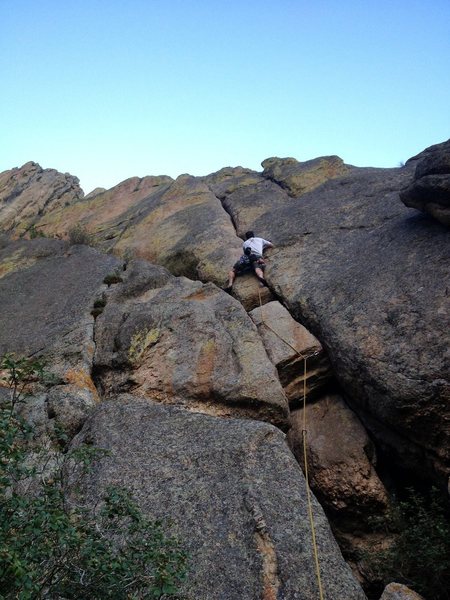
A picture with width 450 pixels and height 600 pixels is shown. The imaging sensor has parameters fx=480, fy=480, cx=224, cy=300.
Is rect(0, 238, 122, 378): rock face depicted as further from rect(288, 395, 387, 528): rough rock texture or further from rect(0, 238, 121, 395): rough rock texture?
rect(288, 395, 387, 528): rough rock texture

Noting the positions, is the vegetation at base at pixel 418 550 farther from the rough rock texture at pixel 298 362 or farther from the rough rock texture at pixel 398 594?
the rough rock texture at pixel 298 362

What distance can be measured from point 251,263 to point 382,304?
426cm

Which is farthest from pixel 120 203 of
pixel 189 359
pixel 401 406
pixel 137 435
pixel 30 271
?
pixel 401 406

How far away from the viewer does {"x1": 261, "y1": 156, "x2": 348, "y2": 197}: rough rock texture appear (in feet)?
59.9

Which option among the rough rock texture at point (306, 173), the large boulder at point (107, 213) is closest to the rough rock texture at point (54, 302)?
the large boulder at point (107, 213)

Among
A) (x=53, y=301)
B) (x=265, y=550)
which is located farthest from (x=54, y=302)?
(x=265, y=550)

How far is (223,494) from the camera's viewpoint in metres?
7.08

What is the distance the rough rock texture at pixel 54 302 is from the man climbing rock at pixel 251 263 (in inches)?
146

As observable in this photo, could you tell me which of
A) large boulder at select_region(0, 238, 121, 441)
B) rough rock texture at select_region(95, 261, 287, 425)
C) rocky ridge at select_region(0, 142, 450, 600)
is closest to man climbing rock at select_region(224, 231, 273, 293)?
rocky ridge at select_region(0, 142, 450, 600)

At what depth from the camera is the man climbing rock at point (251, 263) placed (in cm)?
1282

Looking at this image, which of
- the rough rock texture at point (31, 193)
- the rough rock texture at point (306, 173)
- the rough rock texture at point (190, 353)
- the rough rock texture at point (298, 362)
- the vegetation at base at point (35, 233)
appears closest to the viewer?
the rough rock texture at point (190, 353)

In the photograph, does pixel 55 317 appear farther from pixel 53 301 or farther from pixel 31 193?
pixel 31 193

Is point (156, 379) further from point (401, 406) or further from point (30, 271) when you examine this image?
point (30, 271)

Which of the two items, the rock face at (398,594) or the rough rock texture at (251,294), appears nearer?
the rock face at (398,594)
